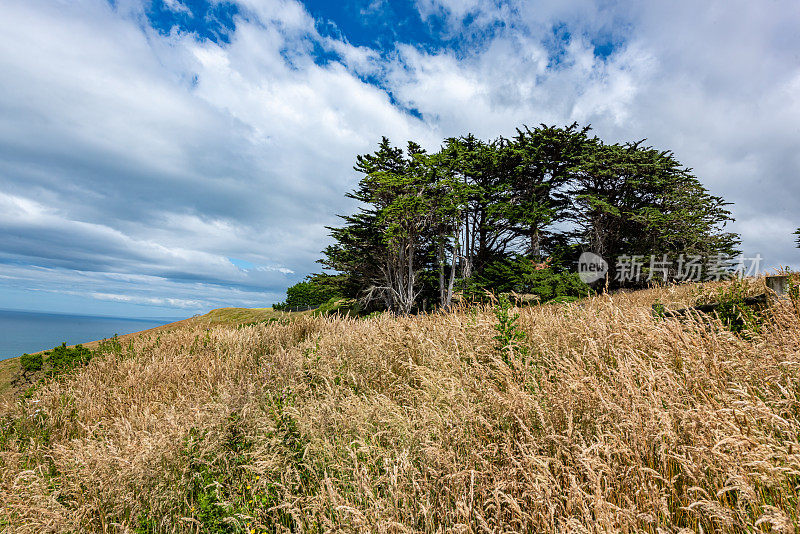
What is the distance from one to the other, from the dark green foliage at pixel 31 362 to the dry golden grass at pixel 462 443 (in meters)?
2.37

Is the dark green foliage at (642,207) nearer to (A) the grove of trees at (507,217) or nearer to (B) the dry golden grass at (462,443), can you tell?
(A) the grove of trees at (507,217)

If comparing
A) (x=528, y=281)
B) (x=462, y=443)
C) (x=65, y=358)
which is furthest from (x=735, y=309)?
(x=528, y=281)

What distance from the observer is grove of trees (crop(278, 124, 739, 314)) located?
21.6 meters

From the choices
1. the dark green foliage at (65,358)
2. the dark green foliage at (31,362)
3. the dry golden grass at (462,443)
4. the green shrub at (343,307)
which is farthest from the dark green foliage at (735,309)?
the green shrub at (343,307)

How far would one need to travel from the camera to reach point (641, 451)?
7.38 ft

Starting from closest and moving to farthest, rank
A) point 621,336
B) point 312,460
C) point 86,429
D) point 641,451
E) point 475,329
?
point 641,451 < point 312,460 < point 621,336 < point 86,429 < point 475,329

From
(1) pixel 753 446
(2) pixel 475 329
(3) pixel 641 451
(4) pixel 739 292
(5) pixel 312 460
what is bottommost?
(5) pixel 312 460

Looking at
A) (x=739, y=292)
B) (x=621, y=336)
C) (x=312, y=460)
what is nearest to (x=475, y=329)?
(x=621, y=336)

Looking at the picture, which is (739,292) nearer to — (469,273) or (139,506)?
(139,506)

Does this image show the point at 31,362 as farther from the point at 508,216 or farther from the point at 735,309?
the point at 508,216

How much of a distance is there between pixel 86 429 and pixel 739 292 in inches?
426

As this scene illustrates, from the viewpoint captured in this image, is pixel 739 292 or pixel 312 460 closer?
pixel 312 460

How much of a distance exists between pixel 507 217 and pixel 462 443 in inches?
847

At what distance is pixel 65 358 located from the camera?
8.02 meters
